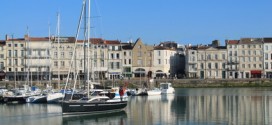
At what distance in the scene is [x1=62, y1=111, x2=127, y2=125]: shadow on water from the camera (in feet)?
121

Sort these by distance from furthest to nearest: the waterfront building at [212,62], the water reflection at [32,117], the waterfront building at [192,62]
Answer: the waterfront building at [192,62] → the waterfront building at [212,62] → the water reflection at [32,117]

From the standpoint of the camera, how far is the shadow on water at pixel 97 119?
3688 cm

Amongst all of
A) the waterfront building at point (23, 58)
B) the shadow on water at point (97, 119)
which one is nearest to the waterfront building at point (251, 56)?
the waterfront building at point (23, 58)

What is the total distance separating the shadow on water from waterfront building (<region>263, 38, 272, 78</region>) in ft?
244

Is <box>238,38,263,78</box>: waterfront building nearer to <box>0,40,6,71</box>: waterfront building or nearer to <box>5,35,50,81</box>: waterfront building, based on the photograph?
<box>5,35,50,81</box>: waterfront building

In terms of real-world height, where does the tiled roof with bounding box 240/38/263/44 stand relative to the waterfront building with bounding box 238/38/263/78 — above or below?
above

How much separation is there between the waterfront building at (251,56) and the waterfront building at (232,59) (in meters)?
0.78

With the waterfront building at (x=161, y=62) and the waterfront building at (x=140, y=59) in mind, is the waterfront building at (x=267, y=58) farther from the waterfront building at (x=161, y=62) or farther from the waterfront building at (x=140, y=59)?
the waterfront building at (x=140, y=59)

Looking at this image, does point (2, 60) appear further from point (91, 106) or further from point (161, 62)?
point (91, 106)

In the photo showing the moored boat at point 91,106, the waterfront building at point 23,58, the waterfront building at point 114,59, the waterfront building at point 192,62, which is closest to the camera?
the moored boat at point 91,106

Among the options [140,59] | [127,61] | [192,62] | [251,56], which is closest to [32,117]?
[127,61]

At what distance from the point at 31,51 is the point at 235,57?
4354cm

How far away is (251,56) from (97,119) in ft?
255

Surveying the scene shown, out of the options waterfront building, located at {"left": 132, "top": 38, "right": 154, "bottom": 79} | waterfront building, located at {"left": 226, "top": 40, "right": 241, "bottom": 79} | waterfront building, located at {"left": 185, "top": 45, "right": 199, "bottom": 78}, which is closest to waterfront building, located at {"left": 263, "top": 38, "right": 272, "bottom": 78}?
waterfront building, located at {"left": 226, "top": 40, "right": 241, "bottom": 79}
